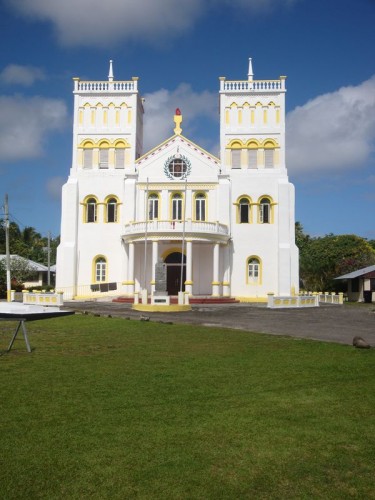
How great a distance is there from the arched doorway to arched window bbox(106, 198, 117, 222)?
4.82 metres

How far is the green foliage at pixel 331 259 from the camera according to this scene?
4794cm

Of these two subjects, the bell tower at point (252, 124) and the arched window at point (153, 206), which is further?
the bell tower at point (252, 124)

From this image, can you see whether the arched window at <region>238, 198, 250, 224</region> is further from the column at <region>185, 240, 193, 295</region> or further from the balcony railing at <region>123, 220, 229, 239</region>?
the column at <region>185, 240, 193, 295</region>

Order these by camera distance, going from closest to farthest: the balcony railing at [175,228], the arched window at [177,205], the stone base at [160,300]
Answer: the stone base at [160,300], the balcony railing at [175,228], the arched window at [177,205]

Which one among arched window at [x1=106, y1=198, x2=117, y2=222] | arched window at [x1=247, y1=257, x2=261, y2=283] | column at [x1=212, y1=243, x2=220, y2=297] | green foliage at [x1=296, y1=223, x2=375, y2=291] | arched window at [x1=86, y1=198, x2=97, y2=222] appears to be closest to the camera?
column at [x1=212, y1=243, x2=220, y2=297]

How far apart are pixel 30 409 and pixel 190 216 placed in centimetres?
2871

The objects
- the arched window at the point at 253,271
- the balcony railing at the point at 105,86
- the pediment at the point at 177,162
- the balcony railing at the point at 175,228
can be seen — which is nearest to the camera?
the balcony railing at the point at 175,228

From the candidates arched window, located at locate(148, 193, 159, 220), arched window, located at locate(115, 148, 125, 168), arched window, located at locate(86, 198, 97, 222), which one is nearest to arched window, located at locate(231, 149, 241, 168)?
arched window, located at locate(148, 193, 159, 220)

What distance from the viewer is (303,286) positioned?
53.8 m

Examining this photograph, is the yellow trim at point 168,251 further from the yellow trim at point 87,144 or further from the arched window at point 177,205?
the yellow trim at point 87,144

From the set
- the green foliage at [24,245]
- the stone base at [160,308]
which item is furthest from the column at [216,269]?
the green foliage at [24,245]

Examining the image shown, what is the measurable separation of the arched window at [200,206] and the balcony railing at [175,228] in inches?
94.0

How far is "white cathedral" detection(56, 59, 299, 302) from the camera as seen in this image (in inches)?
1323

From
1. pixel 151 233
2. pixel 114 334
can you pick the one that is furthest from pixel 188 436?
pixel 151 233
